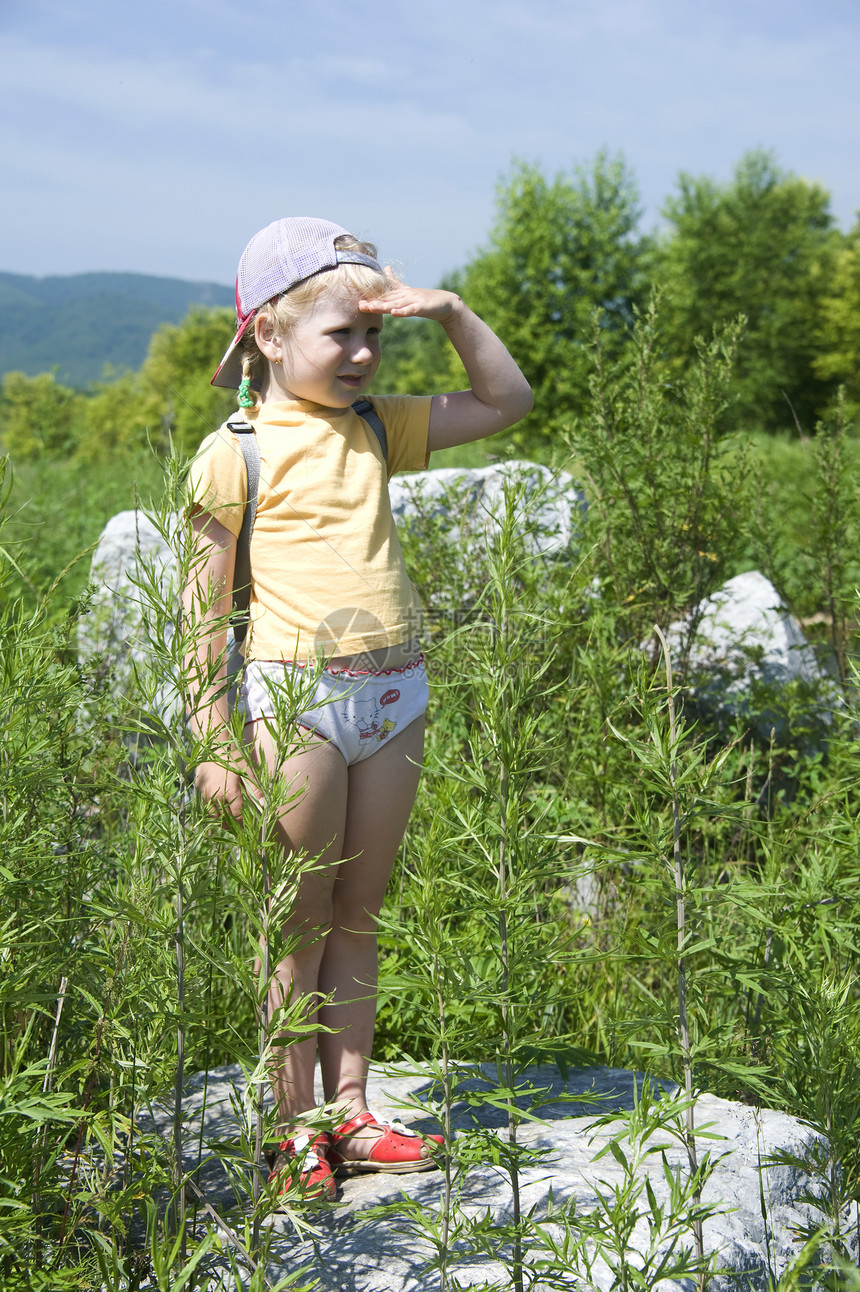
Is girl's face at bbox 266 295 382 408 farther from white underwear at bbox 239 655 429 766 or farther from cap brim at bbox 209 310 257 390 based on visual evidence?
white underwear at bbox 239 655 429 766

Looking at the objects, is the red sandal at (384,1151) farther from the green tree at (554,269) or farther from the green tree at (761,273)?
the green tree at (761,273)

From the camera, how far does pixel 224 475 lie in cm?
198

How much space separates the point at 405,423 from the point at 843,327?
131ft

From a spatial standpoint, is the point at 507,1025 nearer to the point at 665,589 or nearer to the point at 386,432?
the point at 386,432

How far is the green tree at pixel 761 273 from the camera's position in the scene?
33938 mm

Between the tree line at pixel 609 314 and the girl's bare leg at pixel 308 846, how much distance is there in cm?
66

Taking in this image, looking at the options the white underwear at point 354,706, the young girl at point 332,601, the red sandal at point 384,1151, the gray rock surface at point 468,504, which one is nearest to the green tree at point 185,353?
the gray rock surface at point 468,504

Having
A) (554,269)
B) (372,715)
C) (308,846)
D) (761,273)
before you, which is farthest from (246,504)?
(761,273)

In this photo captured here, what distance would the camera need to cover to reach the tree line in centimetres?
913

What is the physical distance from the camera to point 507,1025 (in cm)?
140

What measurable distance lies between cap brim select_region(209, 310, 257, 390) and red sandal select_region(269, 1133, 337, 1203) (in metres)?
1.55

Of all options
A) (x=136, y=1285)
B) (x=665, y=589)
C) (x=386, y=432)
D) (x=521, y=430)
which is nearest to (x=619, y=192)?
(x=521, y=430)

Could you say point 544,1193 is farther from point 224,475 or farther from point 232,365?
point 232,365

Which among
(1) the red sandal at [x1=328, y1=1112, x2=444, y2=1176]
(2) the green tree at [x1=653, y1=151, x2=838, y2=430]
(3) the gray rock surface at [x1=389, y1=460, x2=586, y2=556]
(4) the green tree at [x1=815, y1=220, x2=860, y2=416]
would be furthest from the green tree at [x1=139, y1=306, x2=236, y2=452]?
(1) the red sandal at [x1=328, y1=1112, x2=444, y2=1176]
